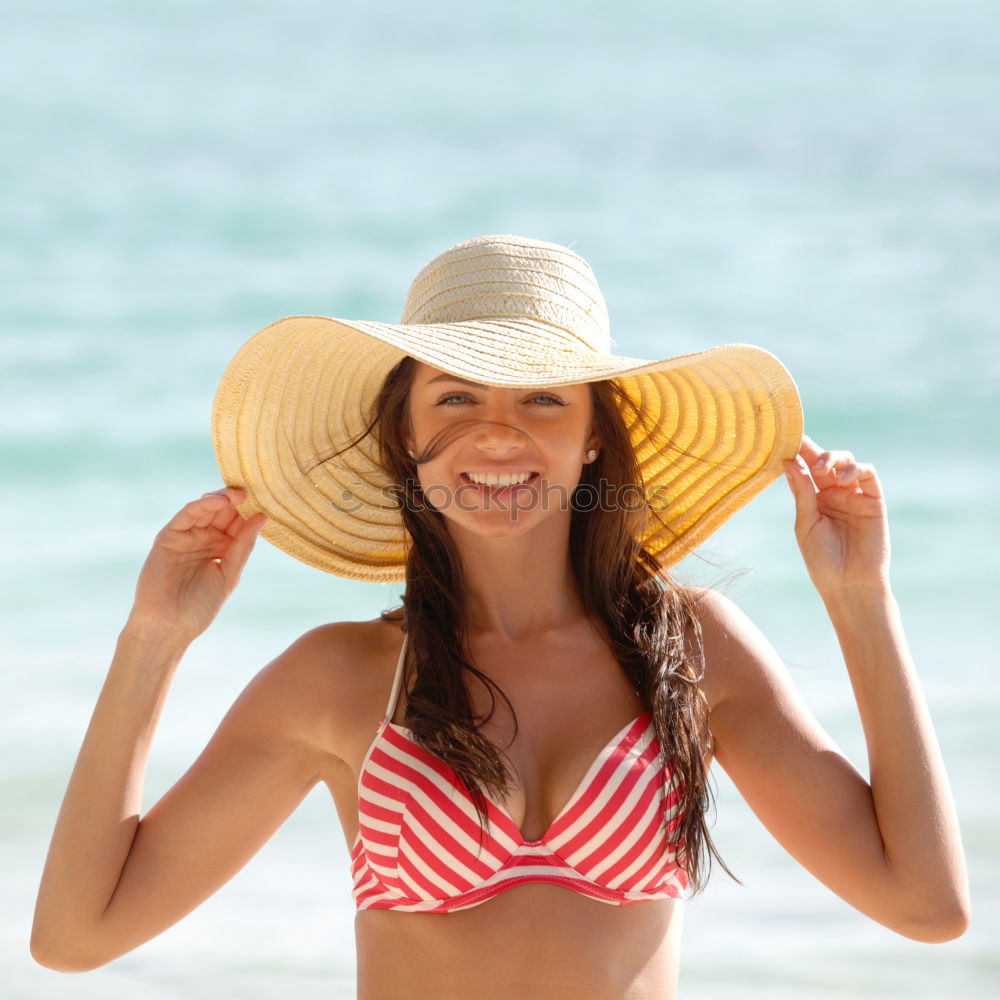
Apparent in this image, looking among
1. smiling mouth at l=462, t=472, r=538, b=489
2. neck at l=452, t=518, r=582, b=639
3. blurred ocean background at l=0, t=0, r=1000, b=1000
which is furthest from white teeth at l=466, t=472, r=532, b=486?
blurred ocean background at l=0, t=0, r=1000, b=1000

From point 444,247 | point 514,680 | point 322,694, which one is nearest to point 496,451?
point 514,680

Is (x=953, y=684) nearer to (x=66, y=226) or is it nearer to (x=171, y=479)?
(x=171, y=479)

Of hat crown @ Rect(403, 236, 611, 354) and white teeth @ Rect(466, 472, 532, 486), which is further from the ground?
hat crown @ Rect(403, 236, 611, 354)

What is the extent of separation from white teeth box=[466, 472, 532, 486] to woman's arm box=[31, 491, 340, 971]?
0.50 m

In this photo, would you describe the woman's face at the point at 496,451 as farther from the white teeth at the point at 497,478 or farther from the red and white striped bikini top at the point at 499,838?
the red and white striped bikini top at the point at 499,838

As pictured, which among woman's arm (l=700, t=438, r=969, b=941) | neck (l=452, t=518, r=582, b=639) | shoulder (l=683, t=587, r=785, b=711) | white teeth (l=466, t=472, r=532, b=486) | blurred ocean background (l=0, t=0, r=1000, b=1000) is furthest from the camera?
blurred ocean background (l=0, t=0, r=1000, b=1000)

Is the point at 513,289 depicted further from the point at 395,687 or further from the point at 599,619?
the point at 395,687

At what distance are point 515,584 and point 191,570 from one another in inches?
26.3

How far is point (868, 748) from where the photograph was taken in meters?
2.55

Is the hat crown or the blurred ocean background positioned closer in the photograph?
the hat crown

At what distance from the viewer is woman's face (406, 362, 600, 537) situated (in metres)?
2.62

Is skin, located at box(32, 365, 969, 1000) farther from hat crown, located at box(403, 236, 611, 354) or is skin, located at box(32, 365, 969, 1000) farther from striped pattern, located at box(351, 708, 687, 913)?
hat crown, located at box(403, 236, 611, 354)

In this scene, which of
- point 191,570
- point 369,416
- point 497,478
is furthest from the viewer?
point 369,416

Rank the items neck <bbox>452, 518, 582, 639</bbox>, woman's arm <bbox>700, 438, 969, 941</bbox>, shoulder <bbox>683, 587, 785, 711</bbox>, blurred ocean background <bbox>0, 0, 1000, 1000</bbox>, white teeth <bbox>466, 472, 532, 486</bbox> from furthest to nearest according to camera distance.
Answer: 1. blurred ocean background <bbox>0, 0, 1000, 1000</bbox>
2. neck <bbox>452, 518, 582, 639</bbox>
3. shoulder <bbox>683, 587, 785, 711</bbox>
4. white teeth <bbox>466, 472, 532, 486</bbox>
5. woman's arm <bbox>700, 438, 969, 941</bbox>
